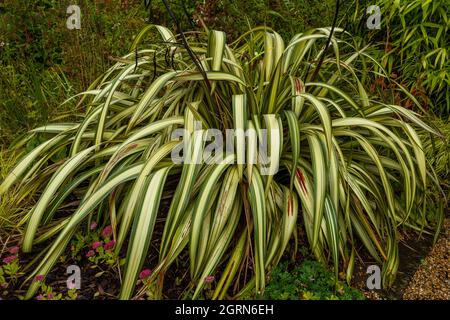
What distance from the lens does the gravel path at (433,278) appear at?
2.17 metres

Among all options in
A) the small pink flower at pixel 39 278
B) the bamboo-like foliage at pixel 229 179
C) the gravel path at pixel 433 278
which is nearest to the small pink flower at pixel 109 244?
the bamboo-like foliage at pixel 229 179

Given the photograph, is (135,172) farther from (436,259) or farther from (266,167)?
(436,259)

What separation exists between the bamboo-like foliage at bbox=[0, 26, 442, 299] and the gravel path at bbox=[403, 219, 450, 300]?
0.48 feet

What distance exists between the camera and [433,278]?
7.42 ft

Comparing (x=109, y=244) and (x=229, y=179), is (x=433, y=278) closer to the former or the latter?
(x=229, y=179)

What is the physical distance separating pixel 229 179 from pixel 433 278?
103cm

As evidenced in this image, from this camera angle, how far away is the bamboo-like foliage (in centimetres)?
190

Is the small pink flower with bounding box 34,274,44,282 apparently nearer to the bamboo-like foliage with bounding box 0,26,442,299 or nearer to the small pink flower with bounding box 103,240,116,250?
the bamboo-like foliage with bounding box 0,26,442,299

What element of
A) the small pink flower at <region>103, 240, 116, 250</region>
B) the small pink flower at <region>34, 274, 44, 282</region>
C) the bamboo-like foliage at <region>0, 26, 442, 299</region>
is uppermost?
the bamboo-like foliage at <region>0, 26, 442, 299</region>

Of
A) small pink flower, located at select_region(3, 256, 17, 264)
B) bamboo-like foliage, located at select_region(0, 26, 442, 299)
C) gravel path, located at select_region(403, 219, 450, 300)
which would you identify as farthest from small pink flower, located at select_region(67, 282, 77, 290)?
gravel path, located at select_region(403, 219, 450, 300)

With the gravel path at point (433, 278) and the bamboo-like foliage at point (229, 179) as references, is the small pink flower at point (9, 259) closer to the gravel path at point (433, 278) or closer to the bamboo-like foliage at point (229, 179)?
the bamboo-like foliage at point (229, 179)

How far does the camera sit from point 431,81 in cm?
310

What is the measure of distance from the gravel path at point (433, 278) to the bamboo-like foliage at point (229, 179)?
0.15 metres
